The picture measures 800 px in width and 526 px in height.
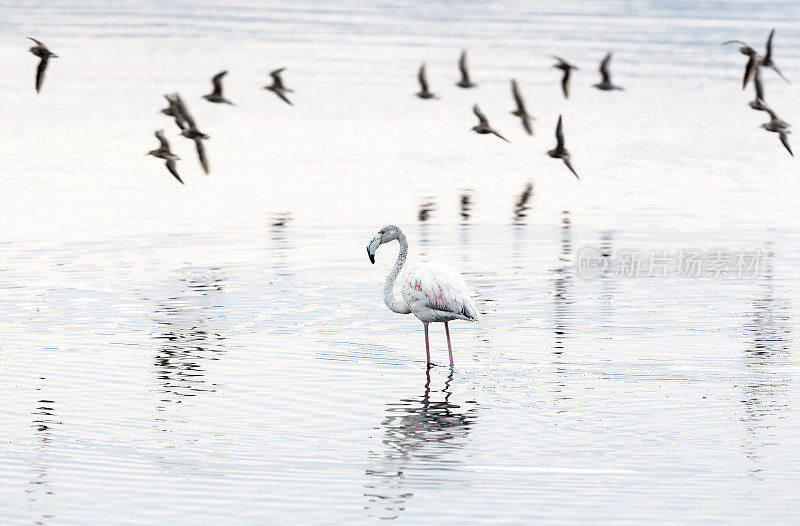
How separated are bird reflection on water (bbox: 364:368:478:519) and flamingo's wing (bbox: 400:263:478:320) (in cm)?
142

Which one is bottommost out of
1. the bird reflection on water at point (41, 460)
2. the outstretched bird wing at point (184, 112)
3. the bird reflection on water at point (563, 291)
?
the bird reflection on water at point (41, 460)

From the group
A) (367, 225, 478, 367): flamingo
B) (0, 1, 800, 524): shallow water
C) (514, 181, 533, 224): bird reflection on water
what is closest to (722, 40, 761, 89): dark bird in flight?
(0, 1, 800, 524): shallow water

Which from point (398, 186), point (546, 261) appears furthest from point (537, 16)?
point (546, 261)

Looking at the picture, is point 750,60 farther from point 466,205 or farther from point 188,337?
point 188,337

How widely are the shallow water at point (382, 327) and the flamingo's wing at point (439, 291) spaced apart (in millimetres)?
594

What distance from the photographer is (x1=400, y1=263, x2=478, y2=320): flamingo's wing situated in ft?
57.9

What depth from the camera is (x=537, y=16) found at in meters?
112

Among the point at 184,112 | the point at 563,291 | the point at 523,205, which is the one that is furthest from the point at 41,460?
the point at 523,205

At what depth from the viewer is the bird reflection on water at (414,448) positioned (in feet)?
42.1

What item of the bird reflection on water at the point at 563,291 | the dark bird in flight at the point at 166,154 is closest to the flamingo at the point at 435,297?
the bird reflection on water at the point at 563,291

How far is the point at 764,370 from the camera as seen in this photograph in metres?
17.1

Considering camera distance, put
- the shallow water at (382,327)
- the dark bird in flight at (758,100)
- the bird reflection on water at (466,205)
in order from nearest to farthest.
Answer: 1. the shallow water at (382,327)
2. the bird reflection on water at (466,205)
3. the dark bird in flight at (758,100)

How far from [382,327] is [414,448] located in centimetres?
556

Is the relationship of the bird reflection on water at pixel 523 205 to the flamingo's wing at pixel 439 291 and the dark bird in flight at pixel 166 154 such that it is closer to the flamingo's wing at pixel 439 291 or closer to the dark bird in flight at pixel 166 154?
the dark bird in flight at pixel 166 154
